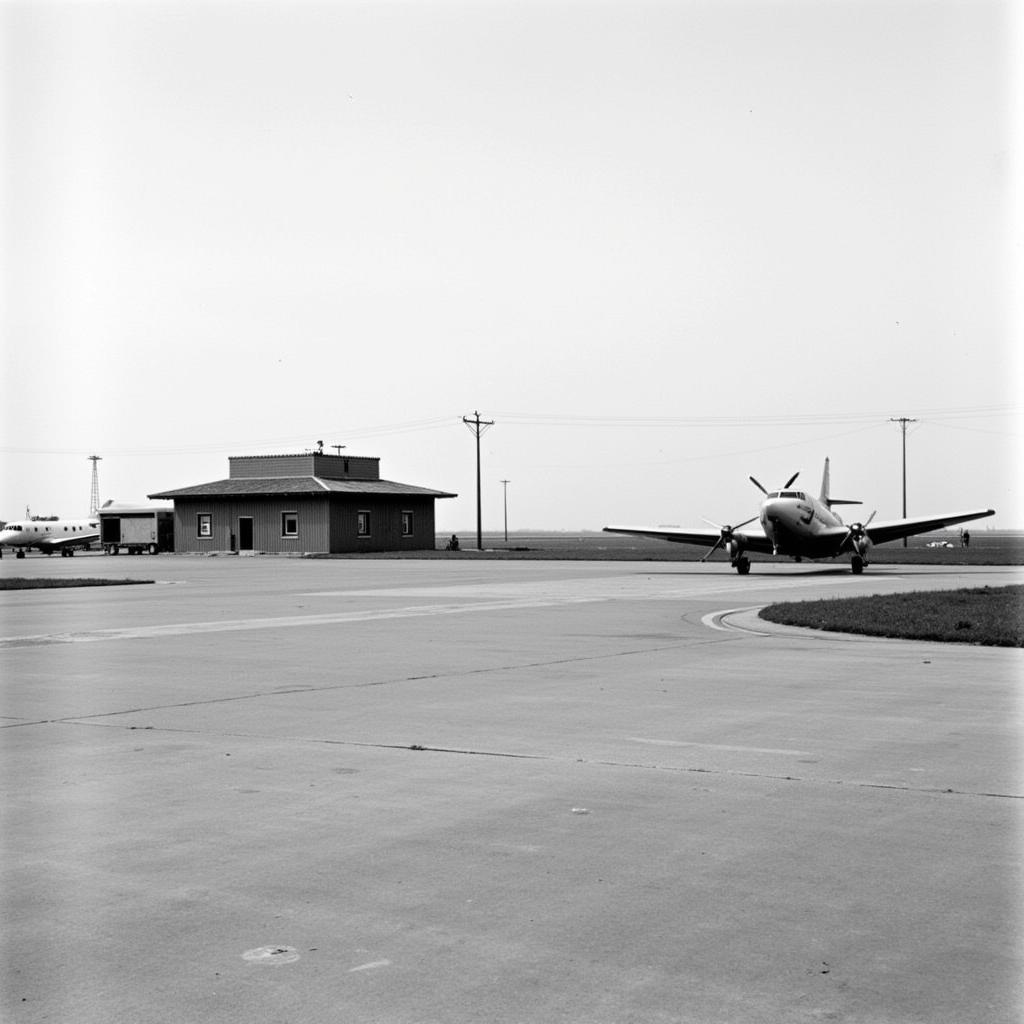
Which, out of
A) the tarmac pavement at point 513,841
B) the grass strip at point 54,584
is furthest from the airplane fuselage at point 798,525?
the tarmac pavement at point 513,841

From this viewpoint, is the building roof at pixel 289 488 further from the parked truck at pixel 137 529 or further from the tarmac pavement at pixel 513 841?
the tarmac pavement at pixel 513 841

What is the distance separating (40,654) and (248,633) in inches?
146

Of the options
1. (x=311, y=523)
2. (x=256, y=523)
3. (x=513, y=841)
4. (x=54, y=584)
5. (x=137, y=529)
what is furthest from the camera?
(x=137, y=529)

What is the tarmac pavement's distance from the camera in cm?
453

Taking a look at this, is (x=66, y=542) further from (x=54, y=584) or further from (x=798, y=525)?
(x=798, y=525)

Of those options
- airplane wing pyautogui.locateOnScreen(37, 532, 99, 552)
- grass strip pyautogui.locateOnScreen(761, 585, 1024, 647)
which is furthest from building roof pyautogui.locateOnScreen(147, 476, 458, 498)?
grass strip pyautogui.locateOnScreen(761, 585, 1024, 647)

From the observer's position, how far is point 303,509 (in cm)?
7312

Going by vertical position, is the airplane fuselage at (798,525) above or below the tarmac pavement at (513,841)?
above

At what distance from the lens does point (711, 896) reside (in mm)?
5566

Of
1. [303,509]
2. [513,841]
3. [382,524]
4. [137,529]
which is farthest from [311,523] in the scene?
[513,841]

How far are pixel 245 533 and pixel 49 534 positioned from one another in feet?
71.8

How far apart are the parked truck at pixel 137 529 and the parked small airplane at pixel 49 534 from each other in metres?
5.35

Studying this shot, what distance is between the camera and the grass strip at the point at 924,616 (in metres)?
17.3

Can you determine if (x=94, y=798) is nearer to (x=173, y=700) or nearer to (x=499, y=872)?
(x=499, y=872)
